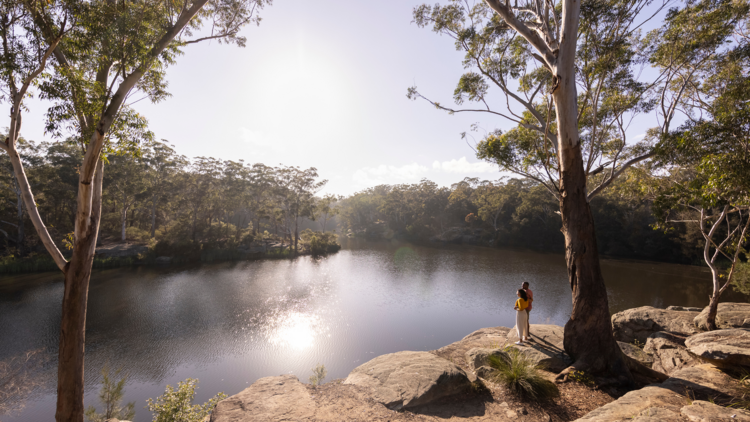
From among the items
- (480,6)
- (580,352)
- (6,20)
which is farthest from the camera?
(480,6)

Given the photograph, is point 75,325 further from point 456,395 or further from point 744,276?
point 744,276

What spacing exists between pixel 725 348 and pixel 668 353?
287 centimetres

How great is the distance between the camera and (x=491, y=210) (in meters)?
39.2

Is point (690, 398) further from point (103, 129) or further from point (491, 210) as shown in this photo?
point (491, 210)

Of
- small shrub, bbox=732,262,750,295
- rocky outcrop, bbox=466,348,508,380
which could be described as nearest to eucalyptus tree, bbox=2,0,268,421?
rocky outcrop, bbox=466,348,508,380

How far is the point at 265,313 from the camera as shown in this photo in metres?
12.8

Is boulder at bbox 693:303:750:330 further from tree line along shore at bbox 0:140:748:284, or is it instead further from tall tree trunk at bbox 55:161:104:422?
tall tree trunk at bbox 55:161:104:422

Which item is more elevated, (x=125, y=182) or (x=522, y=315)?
(x=125, y=182)

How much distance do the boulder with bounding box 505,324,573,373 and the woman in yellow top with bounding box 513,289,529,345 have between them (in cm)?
16

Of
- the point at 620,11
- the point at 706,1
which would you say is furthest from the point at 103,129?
the point at 706,1

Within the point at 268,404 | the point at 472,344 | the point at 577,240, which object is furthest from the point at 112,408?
the point at 577,240

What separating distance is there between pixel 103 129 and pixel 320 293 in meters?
13.2

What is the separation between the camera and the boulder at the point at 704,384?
332cm

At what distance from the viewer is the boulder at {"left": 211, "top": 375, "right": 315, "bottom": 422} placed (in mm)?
3791
